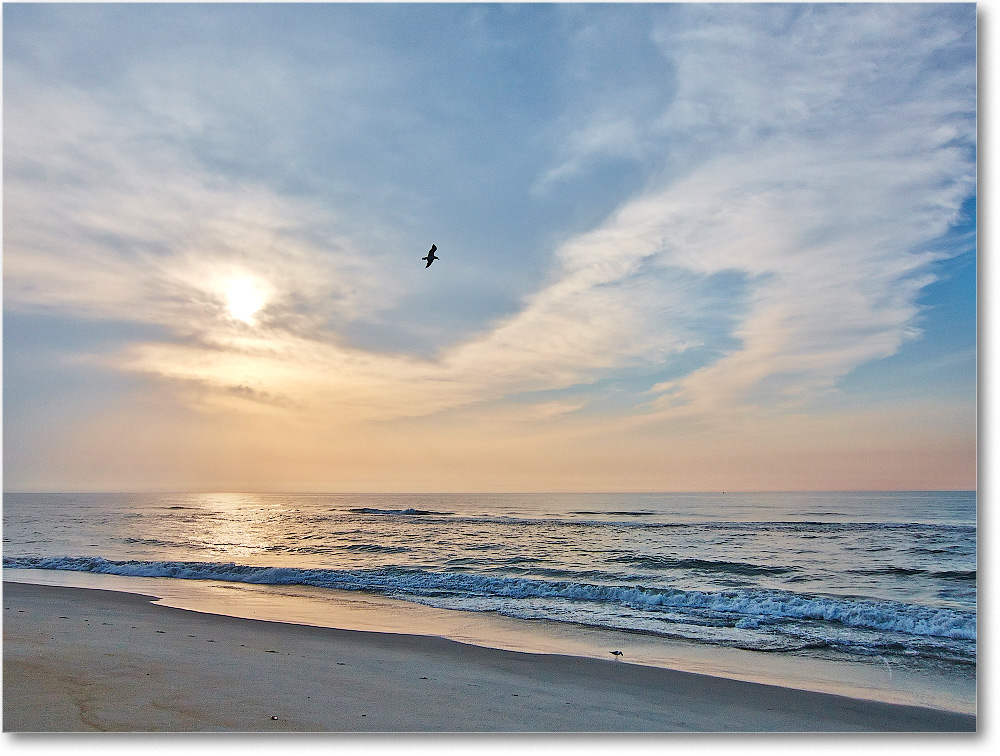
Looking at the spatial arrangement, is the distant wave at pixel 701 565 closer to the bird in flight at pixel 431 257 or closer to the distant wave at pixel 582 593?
the distant wave at pixel 582 593

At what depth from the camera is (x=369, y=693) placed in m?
4.04

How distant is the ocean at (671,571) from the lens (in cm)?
572

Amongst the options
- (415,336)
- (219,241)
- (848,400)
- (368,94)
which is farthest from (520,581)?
(368,94)

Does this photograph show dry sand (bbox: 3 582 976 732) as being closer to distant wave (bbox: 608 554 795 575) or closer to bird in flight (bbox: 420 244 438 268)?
bird in flight (bbox: 420 244 438 268)

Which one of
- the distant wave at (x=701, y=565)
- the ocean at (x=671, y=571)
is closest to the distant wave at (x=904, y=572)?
the ocean at (x=671, y=571)

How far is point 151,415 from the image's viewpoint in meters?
5.87

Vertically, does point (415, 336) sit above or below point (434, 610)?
above

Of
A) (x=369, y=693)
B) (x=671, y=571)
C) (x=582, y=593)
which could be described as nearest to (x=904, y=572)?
(x=671, y=571)

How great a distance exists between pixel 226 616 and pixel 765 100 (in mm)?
7860

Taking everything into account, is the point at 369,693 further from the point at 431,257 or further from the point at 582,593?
the point at 582,593

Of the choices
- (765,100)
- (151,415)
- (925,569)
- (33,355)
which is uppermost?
(765,100)

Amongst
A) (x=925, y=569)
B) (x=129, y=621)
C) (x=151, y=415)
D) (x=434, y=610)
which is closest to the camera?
(x=151, y=415)

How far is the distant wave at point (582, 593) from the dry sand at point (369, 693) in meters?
2.53

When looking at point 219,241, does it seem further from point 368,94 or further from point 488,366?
point 488,366
